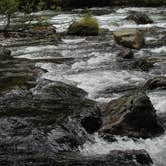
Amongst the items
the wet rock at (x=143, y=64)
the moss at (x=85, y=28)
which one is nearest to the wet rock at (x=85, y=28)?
the moss at (x=85, y=28)

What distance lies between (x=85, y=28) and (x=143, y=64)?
8.38 metres

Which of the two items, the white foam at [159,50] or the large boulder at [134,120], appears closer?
the large boulder at [134,120]

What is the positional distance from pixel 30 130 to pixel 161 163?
8.16 ft

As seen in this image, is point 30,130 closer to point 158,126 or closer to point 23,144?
point 23,144

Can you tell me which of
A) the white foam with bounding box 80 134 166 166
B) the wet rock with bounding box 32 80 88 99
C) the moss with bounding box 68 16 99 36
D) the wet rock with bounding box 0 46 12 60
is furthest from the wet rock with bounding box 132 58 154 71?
the moss with bounding box 68 16 99 36

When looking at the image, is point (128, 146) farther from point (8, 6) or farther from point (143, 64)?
point (8, 6)

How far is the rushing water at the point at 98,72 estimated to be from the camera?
880 cm

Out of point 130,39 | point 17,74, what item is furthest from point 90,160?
point 130,39

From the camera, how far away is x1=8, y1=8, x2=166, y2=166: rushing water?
8.80 meters

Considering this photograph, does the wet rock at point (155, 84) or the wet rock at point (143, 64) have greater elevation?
the wet rock at point (155, 84)

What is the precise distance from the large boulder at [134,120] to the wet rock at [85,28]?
13167 millimetres

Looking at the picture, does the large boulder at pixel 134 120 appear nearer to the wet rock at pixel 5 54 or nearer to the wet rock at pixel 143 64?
the wet rock at pixel 143 64

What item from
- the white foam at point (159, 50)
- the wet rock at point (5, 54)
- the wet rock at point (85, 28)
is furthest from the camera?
the wet rock at point (85, 28)

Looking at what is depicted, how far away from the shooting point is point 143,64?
49.9ft
